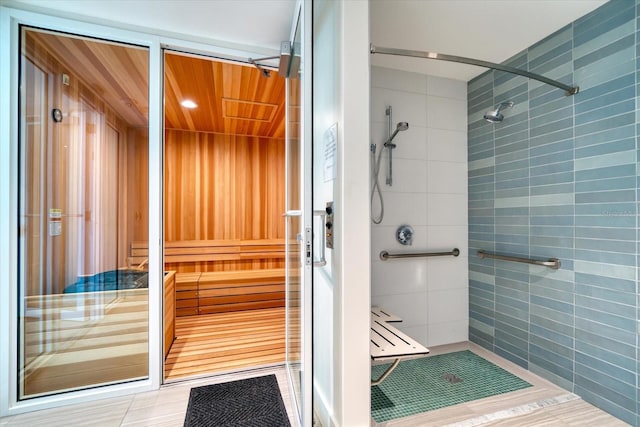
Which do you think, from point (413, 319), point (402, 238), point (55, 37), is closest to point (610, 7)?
point (402, 238)

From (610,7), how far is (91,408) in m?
3.78

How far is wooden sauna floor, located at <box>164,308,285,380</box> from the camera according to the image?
6.78 feet

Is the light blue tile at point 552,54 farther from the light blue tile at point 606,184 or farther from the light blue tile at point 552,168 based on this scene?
the light blue tile at point 606,184

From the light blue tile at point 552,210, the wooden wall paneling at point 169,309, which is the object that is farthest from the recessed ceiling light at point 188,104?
the light blue tile at point 552,210

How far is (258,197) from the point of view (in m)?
4.21

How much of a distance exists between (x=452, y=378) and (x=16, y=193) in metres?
2.94

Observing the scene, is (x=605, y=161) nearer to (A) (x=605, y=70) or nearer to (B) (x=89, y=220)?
(A) (x=605, y=70)

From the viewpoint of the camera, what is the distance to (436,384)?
1.83 metres

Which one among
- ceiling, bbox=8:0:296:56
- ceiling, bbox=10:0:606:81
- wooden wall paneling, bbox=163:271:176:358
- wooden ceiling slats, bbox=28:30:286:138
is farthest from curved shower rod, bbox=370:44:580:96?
wooden wall paneling, bbox=163:271:176:358

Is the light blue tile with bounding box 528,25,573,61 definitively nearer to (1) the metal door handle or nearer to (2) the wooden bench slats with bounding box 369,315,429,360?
(1) the metal door handle

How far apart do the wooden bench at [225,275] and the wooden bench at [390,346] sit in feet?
6.41

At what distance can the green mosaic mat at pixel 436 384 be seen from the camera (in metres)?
1.63

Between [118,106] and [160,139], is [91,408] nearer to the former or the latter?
[160,139]

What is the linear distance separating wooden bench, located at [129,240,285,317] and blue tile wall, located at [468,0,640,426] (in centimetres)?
233
